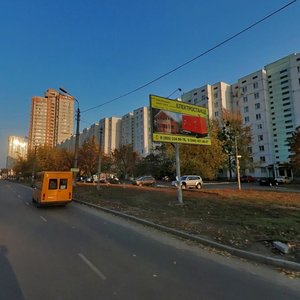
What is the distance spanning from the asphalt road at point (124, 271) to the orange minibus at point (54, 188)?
296 inches

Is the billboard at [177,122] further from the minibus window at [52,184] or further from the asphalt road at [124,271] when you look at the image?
the asphalt road at [124,271]

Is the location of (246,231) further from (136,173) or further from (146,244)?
(136,173)

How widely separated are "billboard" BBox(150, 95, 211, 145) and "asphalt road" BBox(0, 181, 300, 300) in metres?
8.13

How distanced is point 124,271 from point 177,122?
39.9 feet

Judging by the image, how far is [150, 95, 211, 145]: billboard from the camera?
1572 cm

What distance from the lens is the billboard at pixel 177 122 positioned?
51.6 feet

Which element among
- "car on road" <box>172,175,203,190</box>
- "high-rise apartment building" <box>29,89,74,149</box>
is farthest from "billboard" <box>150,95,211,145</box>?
"car on road" <box>172,175,203,190</box>

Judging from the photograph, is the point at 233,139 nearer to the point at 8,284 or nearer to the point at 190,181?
the point at 190,181

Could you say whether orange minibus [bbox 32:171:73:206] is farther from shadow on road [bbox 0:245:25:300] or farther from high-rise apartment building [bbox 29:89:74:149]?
high-rise apartment building [bbox 29:89:74:149]

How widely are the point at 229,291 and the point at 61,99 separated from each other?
35.3m

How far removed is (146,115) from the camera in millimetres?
110875

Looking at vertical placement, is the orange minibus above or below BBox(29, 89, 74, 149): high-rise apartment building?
below

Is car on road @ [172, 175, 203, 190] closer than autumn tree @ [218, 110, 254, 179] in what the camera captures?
Yes

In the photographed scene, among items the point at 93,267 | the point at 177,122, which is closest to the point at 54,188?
the point at 177,122
